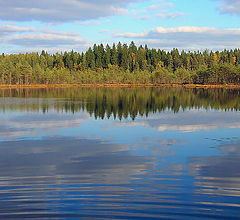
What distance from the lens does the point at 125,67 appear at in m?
156

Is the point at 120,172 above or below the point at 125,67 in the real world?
below

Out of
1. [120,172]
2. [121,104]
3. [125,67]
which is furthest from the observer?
[125,67]

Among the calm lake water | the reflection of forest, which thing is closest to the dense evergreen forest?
the reflection of forest

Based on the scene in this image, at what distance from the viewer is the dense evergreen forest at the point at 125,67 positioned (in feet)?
389

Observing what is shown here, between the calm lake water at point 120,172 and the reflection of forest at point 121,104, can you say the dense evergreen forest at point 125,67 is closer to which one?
the reflection of forest at point 121,104

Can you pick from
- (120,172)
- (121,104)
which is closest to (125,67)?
(121,104)

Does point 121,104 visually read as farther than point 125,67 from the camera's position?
No

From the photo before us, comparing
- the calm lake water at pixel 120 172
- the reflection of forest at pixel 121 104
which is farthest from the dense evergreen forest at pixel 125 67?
the calm lake water at pixel 120 172

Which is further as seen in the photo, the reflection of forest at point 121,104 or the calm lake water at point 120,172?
the reflection of forest at point 121,104

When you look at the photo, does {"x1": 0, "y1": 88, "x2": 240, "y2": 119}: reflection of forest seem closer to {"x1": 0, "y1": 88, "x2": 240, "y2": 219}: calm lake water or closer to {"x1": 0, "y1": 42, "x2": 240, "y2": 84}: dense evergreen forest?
{"x1": 0, "y1": 88, "x2": 240, "y2": 219}: calm lake water

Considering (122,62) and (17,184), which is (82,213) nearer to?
(17,184)

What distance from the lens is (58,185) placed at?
33.1ft

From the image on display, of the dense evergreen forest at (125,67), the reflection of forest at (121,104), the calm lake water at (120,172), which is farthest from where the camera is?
the dense evergreen forest at (125,67)

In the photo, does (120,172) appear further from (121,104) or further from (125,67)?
(125,67)
